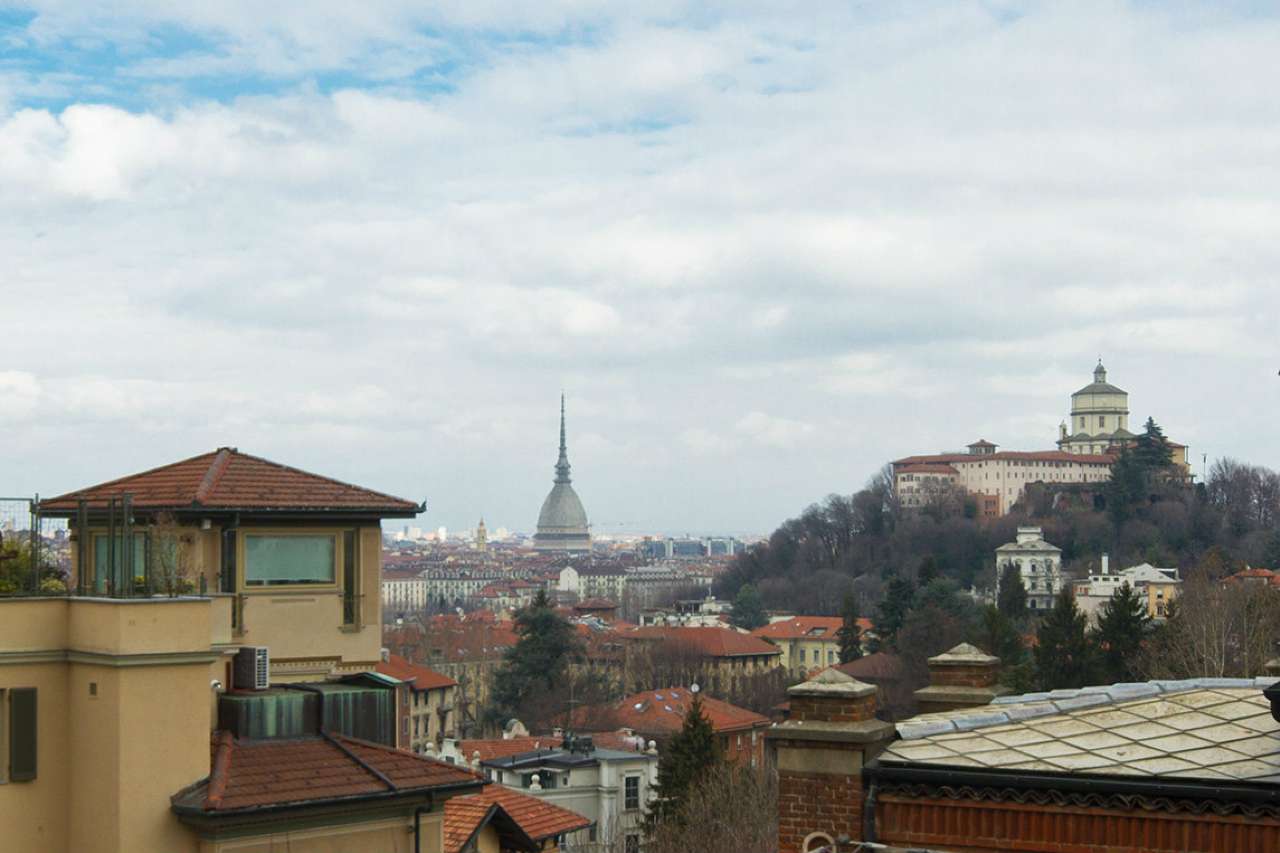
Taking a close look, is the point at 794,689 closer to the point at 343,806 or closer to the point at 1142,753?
the point at 1142,753

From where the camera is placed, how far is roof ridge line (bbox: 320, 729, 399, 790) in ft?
40.3

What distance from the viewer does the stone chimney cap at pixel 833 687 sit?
28.5 ft

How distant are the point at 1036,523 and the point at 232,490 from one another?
458ft

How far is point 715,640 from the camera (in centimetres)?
10819

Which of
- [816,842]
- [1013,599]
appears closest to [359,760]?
[816,842]

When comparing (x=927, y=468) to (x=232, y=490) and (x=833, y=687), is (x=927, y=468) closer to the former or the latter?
(x=232, y=490)

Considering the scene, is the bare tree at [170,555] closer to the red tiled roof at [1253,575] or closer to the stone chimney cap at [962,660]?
the stone chimney cap at [962,660]

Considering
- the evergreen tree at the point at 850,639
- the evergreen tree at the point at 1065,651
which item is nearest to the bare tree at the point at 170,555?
the evergreen tree at the point at 1065,651

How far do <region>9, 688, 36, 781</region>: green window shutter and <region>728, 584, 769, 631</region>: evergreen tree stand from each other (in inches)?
5140

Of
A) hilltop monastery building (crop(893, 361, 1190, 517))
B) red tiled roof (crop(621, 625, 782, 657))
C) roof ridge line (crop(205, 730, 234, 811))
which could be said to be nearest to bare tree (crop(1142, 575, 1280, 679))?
roof ridge line (crop(205, 730, 234, 811))

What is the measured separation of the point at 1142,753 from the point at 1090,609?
106 meters

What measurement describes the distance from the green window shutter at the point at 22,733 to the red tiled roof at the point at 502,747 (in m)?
38.4

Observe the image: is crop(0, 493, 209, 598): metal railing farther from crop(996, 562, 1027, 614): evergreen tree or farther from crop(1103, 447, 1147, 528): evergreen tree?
crop(1103, 447, 1147, 528): evergreen tree

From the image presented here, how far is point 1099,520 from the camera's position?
14138cm
